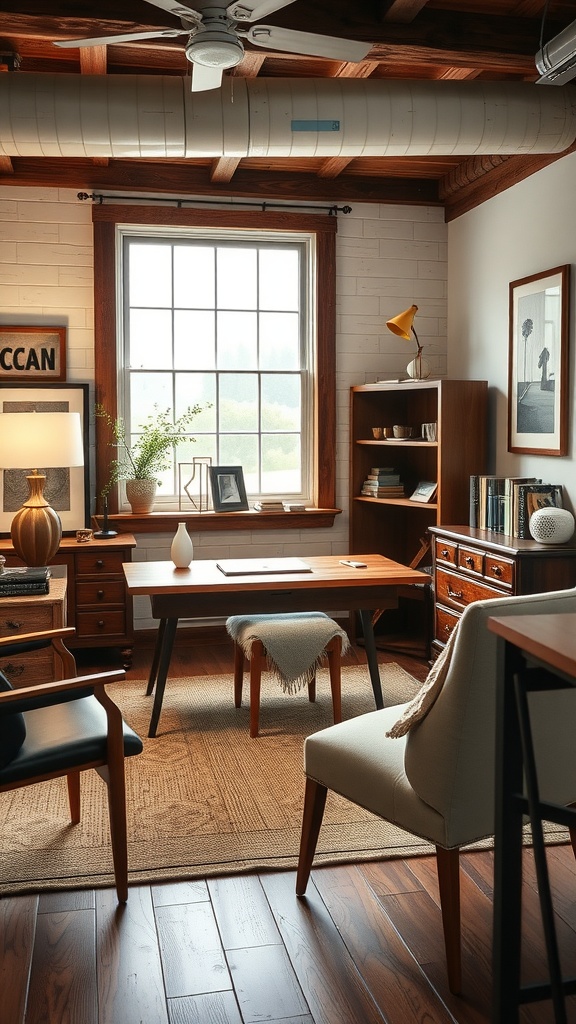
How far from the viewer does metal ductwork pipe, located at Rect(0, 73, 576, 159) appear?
4289 millimetres

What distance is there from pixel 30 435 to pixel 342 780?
2767mm

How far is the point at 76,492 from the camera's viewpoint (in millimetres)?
5863

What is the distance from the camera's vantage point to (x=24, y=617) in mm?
4316

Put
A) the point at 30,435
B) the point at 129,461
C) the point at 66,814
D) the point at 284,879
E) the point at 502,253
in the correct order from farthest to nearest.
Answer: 1. the point at 129,461
2. the point at 502,253
3. the point at 30,435
4. the point at 66,814
5. the point at 284,879

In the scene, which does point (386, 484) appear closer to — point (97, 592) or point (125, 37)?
point (97, 592)

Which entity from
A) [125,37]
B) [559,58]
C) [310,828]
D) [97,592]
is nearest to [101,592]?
[97,592]

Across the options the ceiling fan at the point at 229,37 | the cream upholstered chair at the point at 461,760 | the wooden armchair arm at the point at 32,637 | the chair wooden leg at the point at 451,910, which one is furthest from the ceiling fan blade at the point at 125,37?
the chair wooden leg at the point at 451,910

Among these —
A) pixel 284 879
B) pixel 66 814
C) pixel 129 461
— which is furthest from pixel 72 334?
pixel 284 879

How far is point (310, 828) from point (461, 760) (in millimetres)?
709

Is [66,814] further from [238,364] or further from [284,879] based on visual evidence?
[238,364]

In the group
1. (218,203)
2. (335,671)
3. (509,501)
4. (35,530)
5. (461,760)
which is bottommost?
(335,671)

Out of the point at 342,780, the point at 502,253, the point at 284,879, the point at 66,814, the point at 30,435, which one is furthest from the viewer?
the point at 502,253

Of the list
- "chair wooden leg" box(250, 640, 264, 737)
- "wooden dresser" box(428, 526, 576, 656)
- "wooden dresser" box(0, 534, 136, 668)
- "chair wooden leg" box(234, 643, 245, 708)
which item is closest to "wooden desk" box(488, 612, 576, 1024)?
"chair wooden leg" box(250, 640, 264, 737)

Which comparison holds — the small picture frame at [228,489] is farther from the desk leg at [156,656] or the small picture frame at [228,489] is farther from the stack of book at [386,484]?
the desk leg at [156,656]
